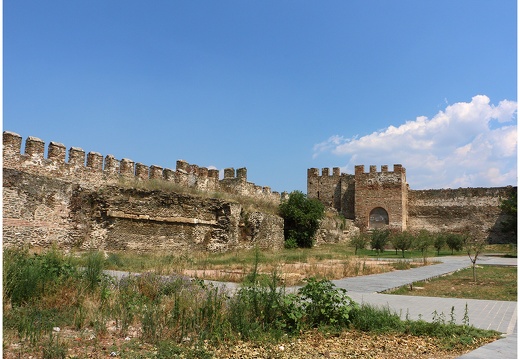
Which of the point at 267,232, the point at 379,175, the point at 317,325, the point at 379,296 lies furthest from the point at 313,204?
the point at 317,325

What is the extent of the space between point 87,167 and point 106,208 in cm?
353

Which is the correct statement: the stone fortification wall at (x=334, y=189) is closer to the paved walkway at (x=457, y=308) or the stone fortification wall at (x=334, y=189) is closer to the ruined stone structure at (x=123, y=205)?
the ruined stone structure at (x=123, y=205)

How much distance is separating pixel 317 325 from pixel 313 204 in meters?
23.1

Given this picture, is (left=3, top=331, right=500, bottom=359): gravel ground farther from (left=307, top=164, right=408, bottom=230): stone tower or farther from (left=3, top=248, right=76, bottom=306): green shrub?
(left=307, top=164, right=408, bottom=230): stone tower

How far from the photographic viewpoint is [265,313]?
5.82 meters

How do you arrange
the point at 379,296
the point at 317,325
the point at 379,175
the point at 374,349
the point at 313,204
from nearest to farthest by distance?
the point at 374,349, the point at 317,325, the point at 379,296, the point at 313,204, the point at 379,175

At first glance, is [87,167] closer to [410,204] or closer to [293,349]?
[293,349]

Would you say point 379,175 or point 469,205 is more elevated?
point 379,175

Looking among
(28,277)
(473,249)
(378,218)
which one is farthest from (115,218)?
(378,218)

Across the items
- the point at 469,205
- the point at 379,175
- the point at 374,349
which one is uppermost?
the point at 379,175

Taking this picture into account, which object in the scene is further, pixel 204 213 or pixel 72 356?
pixel 204 213

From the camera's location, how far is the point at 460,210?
39750mm

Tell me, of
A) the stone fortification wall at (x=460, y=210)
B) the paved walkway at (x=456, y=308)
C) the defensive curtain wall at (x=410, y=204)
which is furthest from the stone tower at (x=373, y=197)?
the paved walkway at (x=456, y=308)

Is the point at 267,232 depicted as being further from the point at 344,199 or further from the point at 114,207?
the point at 344,199
